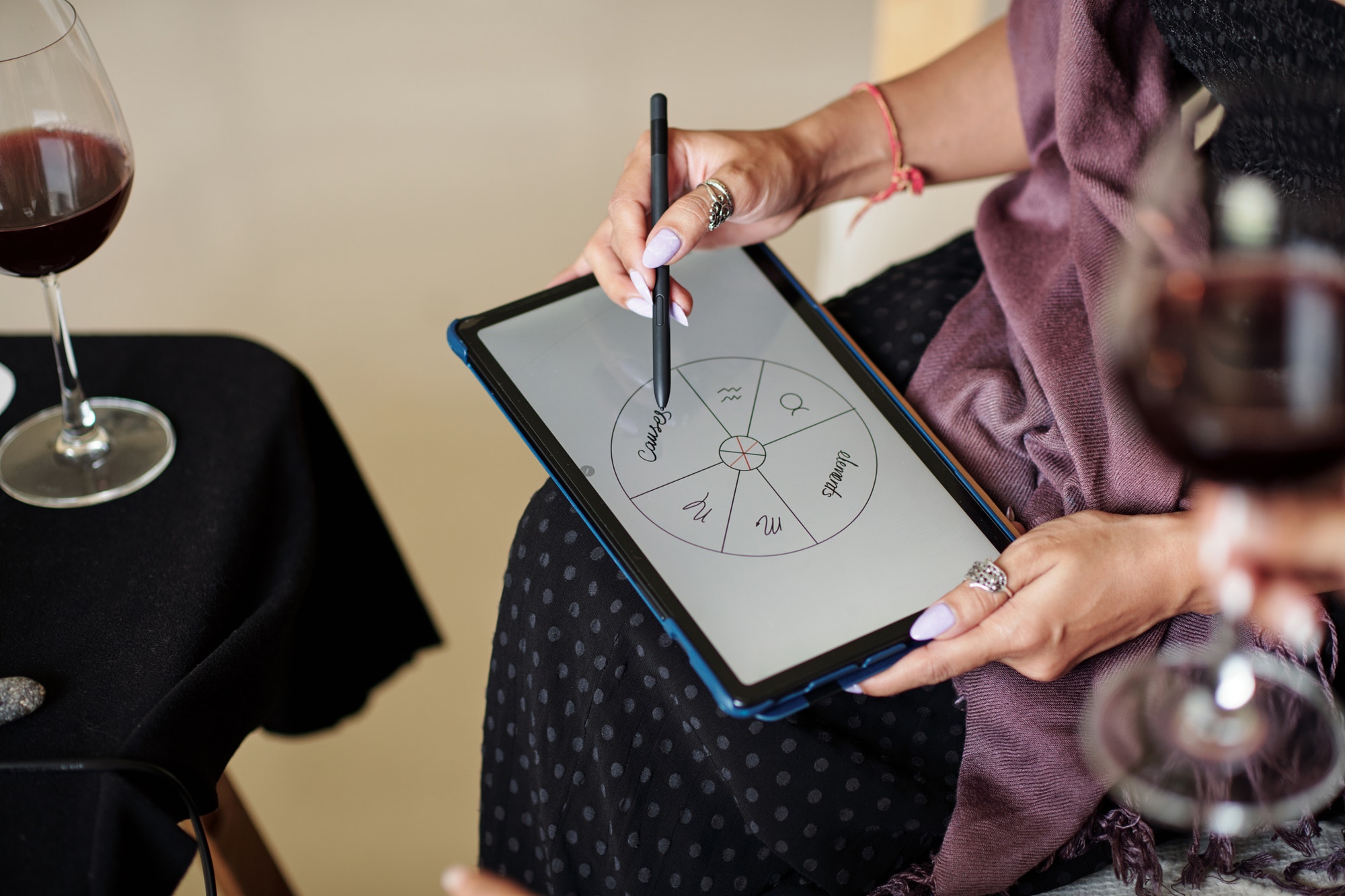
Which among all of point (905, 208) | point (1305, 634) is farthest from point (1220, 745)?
point (905, 208)

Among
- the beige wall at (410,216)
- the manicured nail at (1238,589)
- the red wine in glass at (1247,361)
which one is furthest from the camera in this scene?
the beige wall at (410,216)

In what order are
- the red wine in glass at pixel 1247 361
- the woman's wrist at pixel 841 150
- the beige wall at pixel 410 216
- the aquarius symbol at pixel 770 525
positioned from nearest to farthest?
the red wine in glass at pixel 1247 361 < the aquarius symbol at pixel 770 525 < the woman's wrist at pixel 841 150 < the beige wall at pixel 410 216

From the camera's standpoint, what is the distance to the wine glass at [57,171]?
544mm

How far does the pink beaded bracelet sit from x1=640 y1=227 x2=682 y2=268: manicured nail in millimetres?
267

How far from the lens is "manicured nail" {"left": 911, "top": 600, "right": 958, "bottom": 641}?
55 cm

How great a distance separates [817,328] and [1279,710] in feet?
1.11

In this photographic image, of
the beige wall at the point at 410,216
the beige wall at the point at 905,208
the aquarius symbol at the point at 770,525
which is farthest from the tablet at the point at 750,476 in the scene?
the beige wall at the point at 410,216

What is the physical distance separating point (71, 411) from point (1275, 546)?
0.65m

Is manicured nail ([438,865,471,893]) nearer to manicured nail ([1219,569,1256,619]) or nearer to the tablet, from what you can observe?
the tablet

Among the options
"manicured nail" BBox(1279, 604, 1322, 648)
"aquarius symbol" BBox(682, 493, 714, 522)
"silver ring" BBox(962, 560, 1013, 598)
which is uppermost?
"aquarius symbol" BBox(682, 493, 714, 522)

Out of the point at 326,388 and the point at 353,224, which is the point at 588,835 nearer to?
the point at 326,388

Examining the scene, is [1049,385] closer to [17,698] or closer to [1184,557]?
[1184,557]

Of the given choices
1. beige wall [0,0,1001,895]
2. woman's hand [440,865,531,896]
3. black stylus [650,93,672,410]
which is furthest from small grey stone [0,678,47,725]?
beige wall [0,0,1001,895]

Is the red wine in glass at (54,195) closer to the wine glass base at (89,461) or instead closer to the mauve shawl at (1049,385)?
the wine glass base at (89,461)
